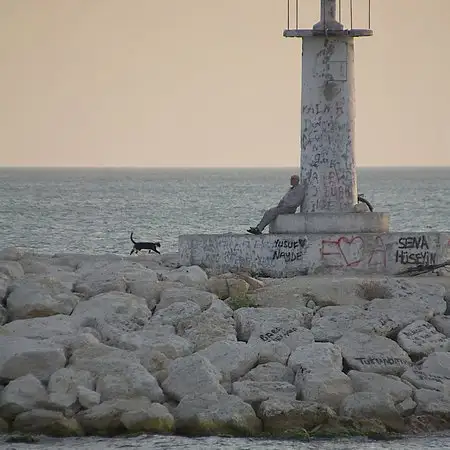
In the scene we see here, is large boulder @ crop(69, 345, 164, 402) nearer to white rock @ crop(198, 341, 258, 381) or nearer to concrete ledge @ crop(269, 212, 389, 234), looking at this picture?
white rock @ crop(198, 341, 258, 381)

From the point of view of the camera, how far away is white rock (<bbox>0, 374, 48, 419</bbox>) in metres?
15.0

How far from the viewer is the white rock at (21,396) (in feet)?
49.1

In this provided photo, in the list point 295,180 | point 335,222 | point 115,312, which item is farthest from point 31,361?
point 295,180

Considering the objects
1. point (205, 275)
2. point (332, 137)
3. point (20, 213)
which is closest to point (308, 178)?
point (332, 137)

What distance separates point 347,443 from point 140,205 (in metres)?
53.1

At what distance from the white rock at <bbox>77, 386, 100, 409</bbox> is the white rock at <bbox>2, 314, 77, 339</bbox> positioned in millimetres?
1580

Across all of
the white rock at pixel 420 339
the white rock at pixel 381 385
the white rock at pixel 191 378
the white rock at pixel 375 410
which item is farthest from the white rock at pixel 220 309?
the white rock at pixel 375 410

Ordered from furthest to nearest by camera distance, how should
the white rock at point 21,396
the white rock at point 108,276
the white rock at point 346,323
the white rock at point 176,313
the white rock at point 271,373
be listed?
the white rock at point 108,276 < the white rock at point 176,313 < the white rock at point 346,323 < the white rock at point 271,373 < the white rock at point 21,396

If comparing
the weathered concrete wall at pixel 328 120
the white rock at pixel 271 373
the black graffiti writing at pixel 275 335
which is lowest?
the white rock at pixel 271 373

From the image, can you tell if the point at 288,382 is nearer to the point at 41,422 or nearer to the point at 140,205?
the point at 41,422

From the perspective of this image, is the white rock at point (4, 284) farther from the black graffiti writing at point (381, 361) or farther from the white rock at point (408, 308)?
the black graffiti writing at point (381, 361)

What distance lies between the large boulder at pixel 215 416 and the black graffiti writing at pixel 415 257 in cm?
517

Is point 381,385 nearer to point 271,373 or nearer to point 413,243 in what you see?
point 271,373

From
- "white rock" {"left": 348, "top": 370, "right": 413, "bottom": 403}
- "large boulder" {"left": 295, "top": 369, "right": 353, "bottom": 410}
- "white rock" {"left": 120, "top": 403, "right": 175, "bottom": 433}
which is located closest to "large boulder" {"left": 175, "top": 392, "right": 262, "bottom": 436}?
"white rock" {"left": 120, "top": 403, "right": 175, "bottom": 433}
